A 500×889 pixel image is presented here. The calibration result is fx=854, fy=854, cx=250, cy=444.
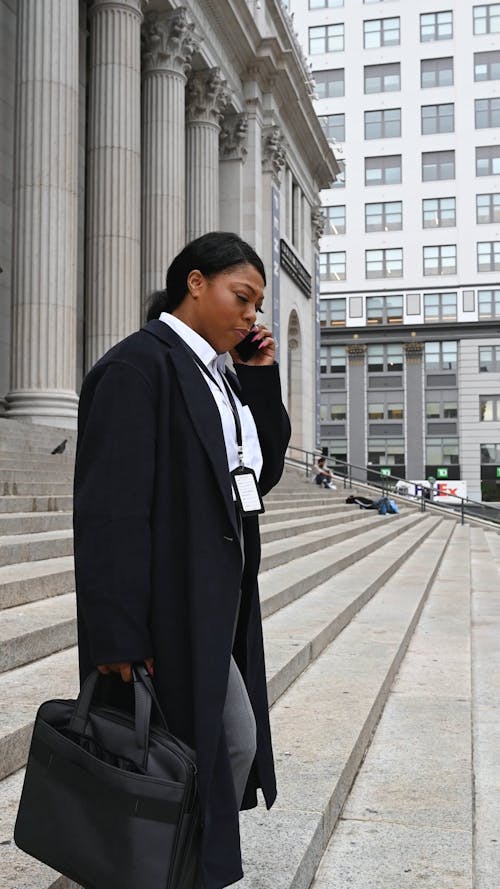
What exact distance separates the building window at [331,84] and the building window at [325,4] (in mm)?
4106

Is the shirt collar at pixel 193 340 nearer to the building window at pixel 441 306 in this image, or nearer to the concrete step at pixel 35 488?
the concrete step at pixel 35 488

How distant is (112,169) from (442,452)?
42956 millimetres

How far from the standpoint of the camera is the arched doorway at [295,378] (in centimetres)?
3269

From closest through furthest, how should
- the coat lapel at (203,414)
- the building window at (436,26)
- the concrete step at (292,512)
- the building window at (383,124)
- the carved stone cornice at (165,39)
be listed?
the coat lapel at (203,414) < the concrete step at (292,512) < the carved stone cornice at (165,39) < the building window at (436,26) < the building window at (383,124)

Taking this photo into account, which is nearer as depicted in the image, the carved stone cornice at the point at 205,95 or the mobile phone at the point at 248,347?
the mobile phone at the point at 248,347

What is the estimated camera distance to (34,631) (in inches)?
161

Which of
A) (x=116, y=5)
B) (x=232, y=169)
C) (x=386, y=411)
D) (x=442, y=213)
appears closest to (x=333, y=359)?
(x=386, y=411)

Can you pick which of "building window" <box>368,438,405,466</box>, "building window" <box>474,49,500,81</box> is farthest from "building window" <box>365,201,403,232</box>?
"building window" <box>368,438,405,466</box>

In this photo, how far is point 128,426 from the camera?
6.46 feet

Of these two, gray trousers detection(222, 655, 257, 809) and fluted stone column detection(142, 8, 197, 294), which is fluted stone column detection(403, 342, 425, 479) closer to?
fluted stone column detection(142, 8, 197, 294)

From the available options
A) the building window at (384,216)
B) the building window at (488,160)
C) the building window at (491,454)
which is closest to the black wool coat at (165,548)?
the building window at (491,454)

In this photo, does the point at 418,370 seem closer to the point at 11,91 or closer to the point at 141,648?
the point at 11,91

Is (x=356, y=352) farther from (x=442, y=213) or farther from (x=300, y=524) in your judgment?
(x=300, y=524)

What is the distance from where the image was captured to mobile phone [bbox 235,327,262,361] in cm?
246
